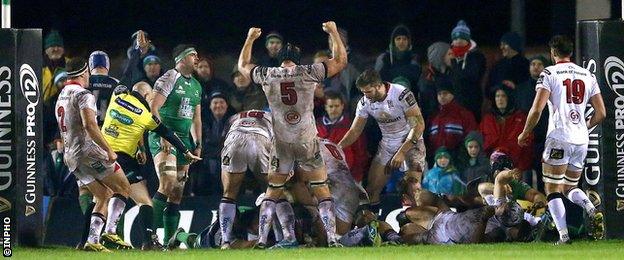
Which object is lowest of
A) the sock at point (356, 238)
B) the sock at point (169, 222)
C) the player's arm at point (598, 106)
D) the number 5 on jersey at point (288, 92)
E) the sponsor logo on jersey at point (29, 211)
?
the sock at point (356, 238)

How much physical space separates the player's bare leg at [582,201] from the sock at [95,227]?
13.3 ft

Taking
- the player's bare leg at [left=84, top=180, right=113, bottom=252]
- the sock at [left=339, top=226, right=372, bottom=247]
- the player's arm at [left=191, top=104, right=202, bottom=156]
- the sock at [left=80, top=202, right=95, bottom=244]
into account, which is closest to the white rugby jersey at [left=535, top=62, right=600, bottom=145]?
the sock at [left=339, top=226, right=372, bottom=247]

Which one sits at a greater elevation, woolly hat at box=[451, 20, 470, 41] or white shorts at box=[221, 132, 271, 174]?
woolly hat at box=[451, 20, 470, 41]

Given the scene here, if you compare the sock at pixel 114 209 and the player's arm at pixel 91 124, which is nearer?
the player's arm at pixel 91 124

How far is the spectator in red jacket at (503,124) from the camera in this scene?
69.7ft

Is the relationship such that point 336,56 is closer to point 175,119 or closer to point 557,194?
point 175,119

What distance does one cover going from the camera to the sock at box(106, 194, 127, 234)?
20.1 meters

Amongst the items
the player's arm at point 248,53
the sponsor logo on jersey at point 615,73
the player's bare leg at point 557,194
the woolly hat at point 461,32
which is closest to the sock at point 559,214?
the player's bare leg at point 557,194

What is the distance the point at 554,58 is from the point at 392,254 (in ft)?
8.08

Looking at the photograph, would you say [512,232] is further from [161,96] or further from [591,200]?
[161,96]

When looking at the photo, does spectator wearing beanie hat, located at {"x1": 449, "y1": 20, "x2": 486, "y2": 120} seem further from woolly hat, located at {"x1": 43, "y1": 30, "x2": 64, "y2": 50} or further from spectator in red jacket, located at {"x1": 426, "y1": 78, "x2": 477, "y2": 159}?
woolly hat, located at {"x1": 43, "y1": 30, "x2": 64, "y2": 50}

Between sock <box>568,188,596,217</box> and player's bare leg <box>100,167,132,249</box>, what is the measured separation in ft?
12.8

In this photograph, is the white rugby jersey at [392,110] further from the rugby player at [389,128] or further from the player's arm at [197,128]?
the player's arm at [197,128]

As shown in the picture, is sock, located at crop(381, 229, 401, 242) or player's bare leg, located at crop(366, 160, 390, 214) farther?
player's bare leg, located at crop(366, 160, 390, 214)
